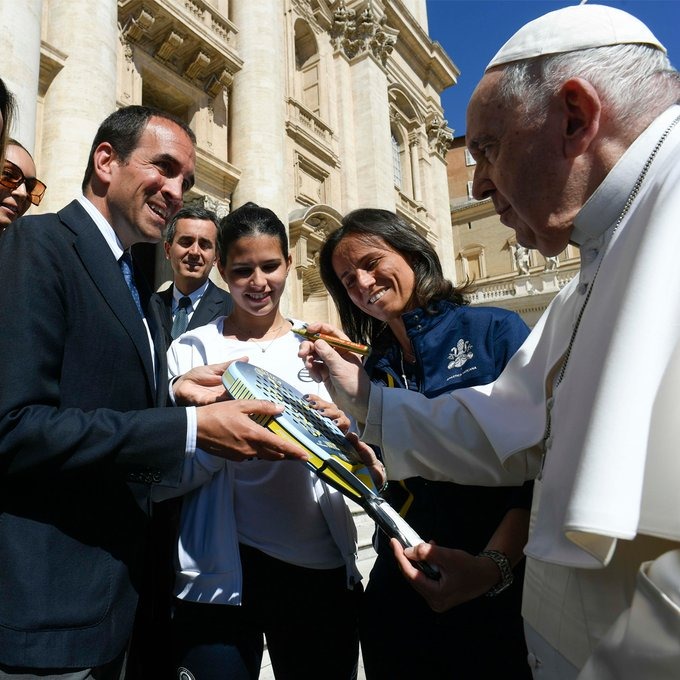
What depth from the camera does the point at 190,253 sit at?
373 centimetres

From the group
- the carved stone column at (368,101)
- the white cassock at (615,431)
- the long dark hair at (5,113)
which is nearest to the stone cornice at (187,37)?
the carved stone column at (368,101)

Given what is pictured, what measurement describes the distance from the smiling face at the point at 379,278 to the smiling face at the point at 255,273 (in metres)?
0.31

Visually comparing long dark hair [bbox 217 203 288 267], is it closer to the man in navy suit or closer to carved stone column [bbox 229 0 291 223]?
the man in navy suit

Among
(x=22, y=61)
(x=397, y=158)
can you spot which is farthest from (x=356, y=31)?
(x=22, y=61)

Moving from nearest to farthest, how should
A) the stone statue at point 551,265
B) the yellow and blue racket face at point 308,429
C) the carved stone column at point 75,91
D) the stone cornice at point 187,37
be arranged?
Result: the yellow and blue racket face at point 308,429 < the carved stone column at point 75,91 < the stone cornice at point 187,37 < the stone statue at point 551,265

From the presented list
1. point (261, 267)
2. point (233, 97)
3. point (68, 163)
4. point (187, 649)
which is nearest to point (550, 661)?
point (187, 649)

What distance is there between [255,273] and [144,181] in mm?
561

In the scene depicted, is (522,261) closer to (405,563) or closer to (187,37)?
(187,37)

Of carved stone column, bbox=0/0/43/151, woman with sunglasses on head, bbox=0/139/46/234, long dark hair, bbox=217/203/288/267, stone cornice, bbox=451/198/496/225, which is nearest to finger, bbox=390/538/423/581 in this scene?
long dark hair, bbox=217/203/288/267

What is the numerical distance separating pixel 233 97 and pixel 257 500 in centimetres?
1047

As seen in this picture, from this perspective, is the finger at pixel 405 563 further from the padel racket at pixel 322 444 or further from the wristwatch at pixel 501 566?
the wristwatch at pixel 501 566

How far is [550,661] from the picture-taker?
978 mm

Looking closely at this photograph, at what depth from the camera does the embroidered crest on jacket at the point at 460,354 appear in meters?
1.64

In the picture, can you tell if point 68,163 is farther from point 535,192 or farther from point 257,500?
point 535,192
